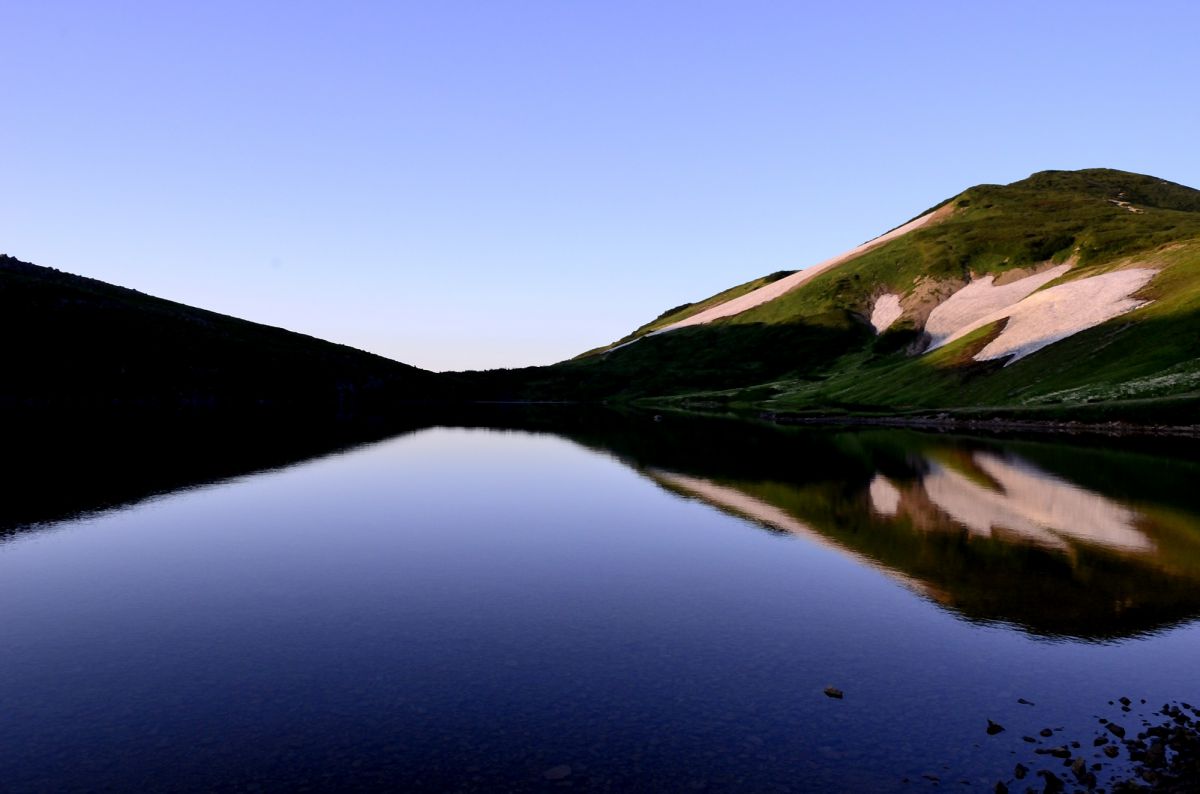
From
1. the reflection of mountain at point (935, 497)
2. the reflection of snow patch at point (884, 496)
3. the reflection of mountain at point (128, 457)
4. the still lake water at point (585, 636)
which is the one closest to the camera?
the still lake water at point (585, 636)

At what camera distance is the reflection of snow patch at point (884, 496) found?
194 ft

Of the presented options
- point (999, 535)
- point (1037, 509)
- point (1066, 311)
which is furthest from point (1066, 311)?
point (999, 535)

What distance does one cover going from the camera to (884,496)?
212 feet

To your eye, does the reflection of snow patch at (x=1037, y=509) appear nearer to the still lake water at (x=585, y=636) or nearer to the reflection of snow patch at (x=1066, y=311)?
the still lake water at (x=585, y=636)

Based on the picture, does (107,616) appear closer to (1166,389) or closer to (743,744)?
(743,744)

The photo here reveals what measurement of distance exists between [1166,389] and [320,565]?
390ft

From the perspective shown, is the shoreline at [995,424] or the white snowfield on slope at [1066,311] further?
the white snowfield on slope at [1066,311]

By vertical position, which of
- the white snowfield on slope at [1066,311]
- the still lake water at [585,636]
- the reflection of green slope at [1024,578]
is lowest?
the reflection of green slope at [1024,578]

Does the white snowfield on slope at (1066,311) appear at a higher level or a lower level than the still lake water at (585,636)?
higher

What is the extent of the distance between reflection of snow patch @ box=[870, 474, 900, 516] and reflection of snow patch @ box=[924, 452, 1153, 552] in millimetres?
2937

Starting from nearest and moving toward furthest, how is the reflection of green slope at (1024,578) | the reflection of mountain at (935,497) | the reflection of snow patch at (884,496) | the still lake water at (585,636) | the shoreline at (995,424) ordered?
the still lake water at (585,636), the reflection of green slope at (1024,578), the reflection of mountain at (935,497), the reflection of snow patch at (884,496), the shoreline at (995,424)

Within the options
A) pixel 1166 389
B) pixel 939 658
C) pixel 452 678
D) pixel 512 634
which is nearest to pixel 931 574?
pixel 939 658

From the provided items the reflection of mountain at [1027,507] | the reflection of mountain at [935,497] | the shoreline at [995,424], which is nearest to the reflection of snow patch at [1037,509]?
the reflection of mountain at [1027,507]

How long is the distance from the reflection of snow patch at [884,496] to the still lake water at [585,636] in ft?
1.79
